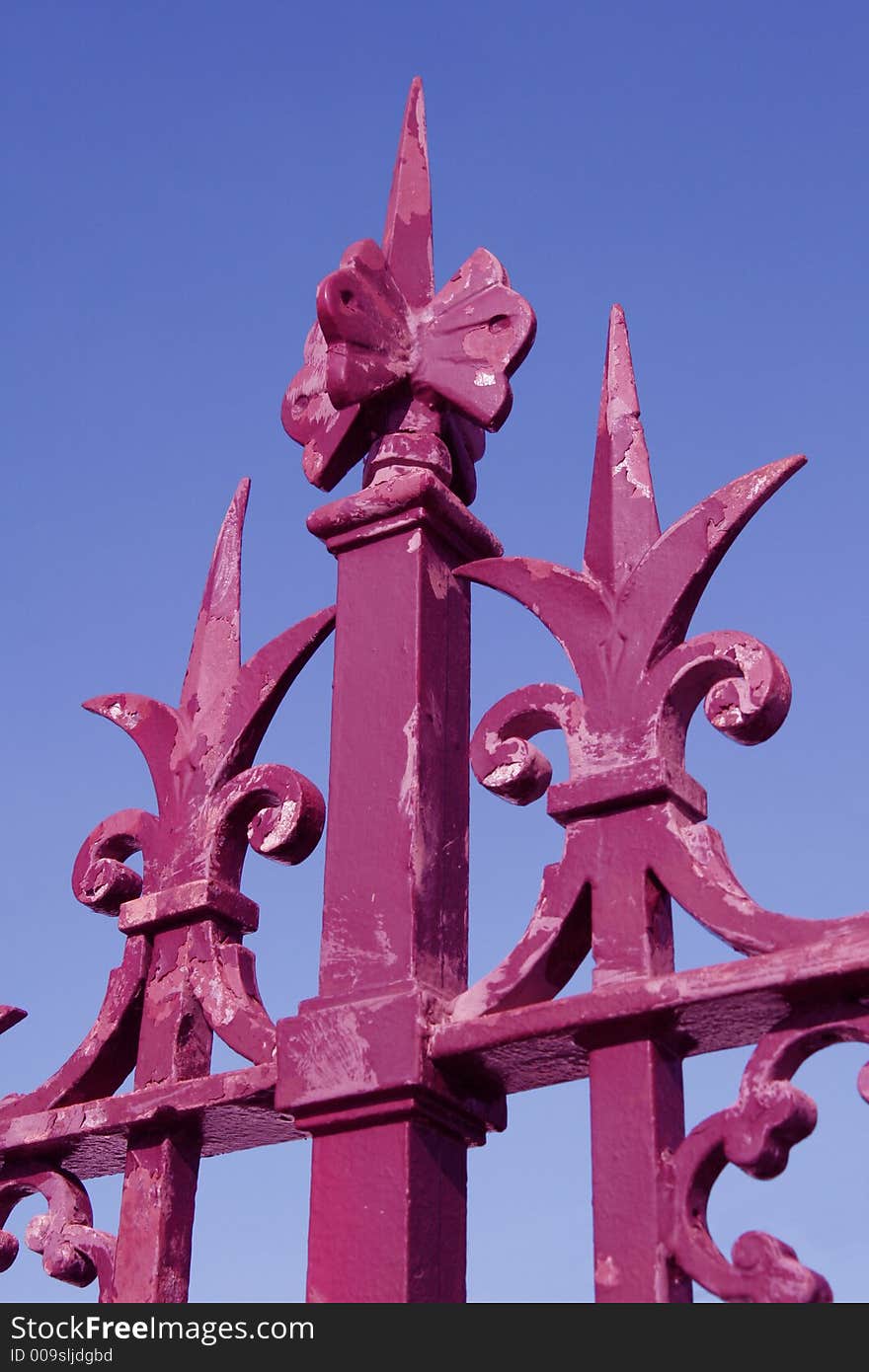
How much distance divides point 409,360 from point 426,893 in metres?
1.07

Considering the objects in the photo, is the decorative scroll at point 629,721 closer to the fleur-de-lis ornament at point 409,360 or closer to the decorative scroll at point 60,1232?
the fleur-de-lis ornament at point 409,360

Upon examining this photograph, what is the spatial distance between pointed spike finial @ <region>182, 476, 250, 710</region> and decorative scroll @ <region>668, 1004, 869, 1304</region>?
1445mm

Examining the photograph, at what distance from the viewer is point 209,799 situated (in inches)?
133

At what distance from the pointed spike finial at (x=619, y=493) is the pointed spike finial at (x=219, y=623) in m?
0.86

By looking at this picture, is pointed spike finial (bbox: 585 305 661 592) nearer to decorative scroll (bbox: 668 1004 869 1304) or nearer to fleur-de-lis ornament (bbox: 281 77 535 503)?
fleur-de-lis ornament (bbox: 281 77 535 503)

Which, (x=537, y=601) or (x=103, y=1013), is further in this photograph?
(x=103, y=1013)

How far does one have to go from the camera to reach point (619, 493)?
3080mm

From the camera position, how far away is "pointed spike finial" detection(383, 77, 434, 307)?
356cm

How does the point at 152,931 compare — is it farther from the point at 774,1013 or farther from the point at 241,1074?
the point at 774,1013

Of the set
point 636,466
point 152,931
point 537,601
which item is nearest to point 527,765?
point 537,601

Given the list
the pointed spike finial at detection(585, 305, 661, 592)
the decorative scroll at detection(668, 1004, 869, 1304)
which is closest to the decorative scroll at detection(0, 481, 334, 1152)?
the pointed spike finial at detection(585, 305, 661, 592)

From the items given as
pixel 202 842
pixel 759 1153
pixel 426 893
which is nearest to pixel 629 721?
pixel 426 893
